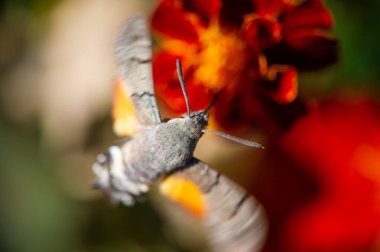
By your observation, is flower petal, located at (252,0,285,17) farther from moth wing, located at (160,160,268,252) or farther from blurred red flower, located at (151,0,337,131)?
moth wing, located at (160,160,268,252)

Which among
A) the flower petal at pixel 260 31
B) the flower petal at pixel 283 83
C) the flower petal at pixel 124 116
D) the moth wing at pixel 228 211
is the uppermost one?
the flower petal at pixel 260 31

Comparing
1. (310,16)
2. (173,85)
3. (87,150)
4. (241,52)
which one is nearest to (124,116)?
(173,85)

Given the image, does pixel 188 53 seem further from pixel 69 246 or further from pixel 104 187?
pixel 69 246

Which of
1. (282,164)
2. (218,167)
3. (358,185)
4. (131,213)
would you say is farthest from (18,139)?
(358,185)

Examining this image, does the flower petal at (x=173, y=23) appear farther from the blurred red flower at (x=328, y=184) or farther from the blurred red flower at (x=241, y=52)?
the blurred red flower at (x=328, y=184)

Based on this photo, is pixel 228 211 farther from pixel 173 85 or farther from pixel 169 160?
pixel 173 85

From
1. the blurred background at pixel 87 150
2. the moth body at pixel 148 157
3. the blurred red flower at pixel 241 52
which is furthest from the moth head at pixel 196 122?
the blurred background at pixel 87 150

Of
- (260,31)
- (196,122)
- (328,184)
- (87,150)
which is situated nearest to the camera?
(196,122)
